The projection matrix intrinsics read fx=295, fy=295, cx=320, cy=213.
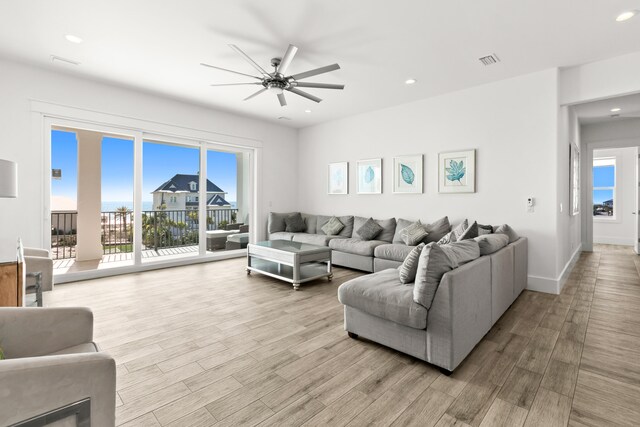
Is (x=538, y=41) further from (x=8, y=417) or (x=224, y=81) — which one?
(x=8, y=417)

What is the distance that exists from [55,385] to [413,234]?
14.5 feet

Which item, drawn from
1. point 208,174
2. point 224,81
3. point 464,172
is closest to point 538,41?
point 464,172

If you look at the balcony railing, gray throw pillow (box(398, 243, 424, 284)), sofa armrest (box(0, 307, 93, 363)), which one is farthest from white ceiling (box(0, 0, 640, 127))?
the balcony railing

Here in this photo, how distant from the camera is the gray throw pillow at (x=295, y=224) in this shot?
659cm

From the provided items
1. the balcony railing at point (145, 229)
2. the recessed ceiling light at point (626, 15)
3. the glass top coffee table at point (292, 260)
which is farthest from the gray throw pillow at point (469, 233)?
the balcony railing at point (145, 229)

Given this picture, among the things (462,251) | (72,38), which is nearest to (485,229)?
(462,251)

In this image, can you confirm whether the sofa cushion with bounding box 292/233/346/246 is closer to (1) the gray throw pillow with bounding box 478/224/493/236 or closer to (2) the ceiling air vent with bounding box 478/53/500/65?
(1) the gray throw pillow with bounding box 478/224/493/236

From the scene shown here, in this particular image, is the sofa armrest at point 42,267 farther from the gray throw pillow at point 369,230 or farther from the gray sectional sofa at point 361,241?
the gray throw pillow at point 369,230

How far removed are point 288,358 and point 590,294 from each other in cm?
400

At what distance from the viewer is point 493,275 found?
2.69 meters

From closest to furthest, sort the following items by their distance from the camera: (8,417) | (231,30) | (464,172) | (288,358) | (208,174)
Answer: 1. (8,417)
2. (288,358)
3. (231,30)
4. (464,172)
5. (208,174)

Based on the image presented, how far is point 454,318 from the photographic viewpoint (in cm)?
203

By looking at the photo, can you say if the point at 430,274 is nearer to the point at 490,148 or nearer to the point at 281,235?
the point at 490,148

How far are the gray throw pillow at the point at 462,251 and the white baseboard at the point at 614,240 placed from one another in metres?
8.26
